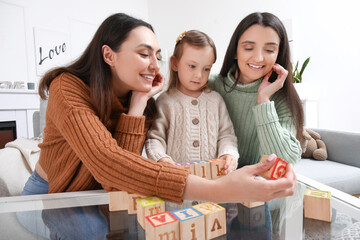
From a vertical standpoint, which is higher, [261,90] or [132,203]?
[261,90]

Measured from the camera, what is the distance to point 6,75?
3.22 metres

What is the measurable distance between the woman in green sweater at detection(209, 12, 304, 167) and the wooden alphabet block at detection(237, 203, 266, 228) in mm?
393

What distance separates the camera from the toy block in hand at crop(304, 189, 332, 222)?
631mm

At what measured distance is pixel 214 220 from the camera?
1.90ft

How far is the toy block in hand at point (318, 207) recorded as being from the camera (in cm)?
63

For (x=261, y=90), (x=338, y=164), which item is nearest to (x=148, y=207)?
(x=261, y=90)

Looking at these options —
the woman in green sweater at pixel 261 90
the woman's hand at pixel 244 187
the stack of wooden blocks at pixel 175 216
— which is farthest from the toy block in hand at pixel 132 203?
the woman in green sweater at pixel 261 90

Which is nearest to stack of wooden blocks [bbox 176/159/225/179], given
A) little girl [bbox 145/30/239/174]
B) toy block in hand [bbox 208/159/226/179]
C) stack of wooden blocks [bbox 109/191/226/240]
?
toy block in hand [bbox 208/159/226/179]

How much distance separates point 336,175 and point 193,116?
4.30 ft

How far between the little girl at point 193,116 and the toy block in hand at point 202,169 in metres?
0.16

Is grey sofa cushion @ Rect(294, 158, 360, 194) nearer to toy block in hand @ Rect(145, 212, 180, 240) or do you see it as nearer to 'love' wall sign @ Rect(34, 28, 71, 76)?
toy block in hand @ Rect(145, 212, 180, 240)

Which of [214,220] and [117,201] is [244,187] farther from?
[117,201]

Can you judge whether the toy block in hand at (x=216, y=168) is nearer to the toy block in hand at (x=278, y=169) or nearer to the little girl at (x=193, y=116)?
the little girl at (x=193, y=116)

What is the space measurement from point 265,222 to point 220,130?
0.54 m
